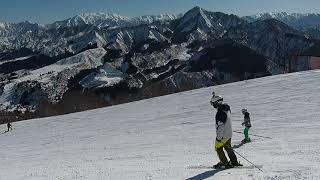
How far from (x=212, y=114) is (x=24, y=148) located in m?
13.1

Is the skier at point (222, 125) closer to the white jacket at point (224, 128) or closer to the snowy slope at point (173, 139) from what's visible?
the white jacket at point (224, 128)

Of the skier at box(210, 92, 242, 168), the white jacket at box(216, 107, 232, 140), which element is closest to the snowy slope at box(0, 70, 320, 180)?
the skier at box(210, 92, 242, 168)

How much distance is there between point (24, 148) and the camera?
29078 mm

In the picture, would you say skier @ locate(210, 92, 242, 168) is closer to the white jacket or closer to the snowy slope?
the white jacket

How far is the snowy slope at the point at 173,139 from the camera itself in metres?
14.2

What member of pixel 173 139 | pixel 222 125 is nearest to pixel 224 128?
pixel 222 125

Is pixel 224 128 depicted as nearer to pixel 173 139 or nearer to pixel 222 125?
pixel 222 125

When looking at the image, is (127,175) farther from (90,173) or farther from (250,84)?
(250,84)

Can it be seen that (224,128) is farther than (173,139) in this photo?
No

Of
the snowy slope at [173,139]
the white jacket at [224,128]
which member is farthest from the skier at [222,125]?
the snowy slope at [173,139]

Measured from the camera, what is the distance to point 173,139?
80.1ft

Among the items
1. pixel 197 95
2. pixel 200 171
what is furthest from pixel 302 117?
pixel 197 95

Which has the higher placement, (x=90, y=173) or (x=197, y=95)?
(x=197, y=95)

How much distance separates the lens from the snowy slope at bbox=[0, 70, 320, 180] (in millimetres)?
14250
